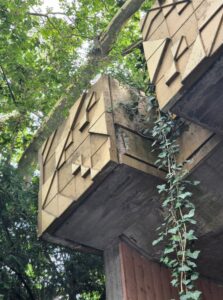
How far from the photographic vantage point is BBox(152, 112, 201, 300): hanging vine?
4.41 metres

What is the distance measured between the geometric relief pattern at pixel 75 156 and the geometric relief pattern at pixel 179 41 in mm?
995

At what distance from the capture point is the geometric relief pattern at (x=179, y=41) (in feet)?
13.8

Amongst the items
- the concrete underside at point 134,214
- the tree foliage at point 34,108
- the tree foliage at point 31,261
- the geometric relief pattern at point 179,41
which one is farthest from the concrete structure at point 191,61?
the tree foliage at point 31,261

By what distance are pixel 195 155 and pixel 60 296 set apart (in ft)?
12.9

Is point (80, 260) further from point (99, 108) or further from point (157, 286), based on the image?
point (99, 108)

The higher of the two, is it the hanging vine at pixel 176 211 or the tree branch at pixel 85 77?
the tree branch at pixel 85 77

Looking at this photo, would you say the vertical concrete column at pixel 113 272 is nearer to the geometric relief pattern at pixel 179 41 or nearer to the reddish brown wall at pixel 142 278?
the reddish brown wall at pixel 142 278

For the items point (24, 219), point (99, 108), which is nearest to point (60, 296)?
point (24, 219)

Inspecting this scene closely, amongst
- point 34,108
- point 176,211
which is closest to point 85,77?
point 34,108

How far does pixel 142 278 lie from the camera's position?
6.00 m

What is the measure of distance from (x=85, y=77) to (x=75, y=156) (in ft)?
8.63

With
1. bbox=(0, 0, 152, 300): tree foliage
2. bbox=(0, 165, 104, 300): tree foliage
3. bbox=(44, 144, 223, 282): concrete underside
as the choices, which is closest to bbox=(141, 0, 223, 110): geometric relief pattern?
bbox=(44, 144, 223, 282): concrete underside

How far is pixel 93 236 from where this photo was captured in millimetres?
6203

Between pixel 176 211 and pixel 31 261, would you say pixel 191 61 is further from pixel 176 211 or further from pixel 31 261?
pixel 31 261
